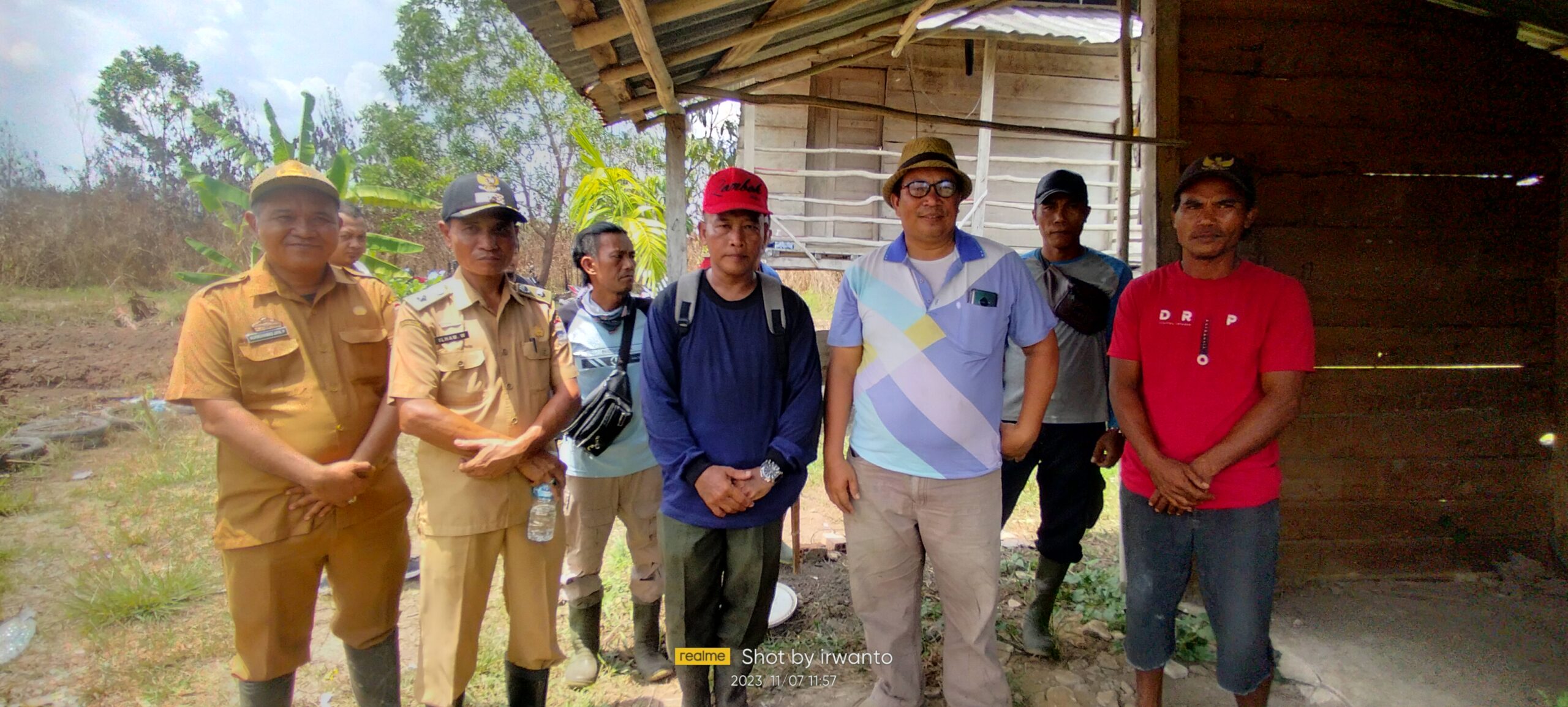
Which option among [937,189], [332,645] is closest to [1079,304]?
[937,189]

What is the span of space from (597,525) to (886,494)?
1315 mm

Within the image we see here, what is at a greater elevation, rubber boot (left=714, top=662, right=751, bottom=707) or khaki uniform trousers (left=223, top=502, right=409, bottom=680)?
khaki uniform trousers (left=223, top=502, right=409, bottom=680)

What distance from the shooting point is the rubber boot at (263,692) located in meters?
2.04

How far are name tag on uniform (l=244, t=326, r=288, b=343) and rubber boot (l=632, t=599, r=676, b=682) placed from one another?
1.62 metres

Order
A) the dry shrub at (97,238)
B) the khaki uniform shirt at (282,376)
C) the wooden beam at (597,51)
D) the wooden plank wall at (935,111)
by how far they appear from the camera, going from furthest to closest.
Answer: the dry shrub at (97,238) → the wooden plank wall at (935,111) → the wooden beam at (597,51) → the khaki uniform shirt at (282,376)

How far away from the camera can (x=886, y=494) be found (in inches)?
87.0

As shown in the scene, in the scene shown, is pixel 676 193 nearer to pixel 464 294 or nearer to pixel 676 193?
pixel 676 193

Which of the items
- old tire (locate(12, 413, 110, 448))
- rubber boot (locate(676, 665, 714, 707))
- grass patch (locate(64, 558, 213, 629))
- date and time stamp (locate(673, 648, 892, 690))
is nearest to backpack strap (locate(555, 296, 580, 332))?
rubber boot (locate(676, 665, 714, 707))

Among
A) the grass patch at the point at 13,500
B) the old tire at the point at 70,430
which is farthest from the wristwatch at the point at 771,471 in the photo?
the old tire at the point at 70,430

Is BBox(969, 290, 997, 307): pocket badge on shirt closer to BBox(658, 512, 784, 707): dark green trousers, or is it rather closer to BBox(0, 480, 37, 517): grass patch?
BBox(658, 512, 784, 707): dark green trousers

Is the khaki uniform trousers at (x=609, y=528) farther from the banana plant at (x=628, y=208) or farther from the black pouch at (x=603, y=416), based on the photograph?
the banana plant at (x=628, y=208)

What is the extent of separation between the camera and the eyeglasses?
2168 mm

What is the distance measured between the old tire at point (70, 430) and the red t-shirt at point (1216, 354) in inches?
328

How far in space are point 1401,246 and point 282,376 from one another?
15.5 feet
